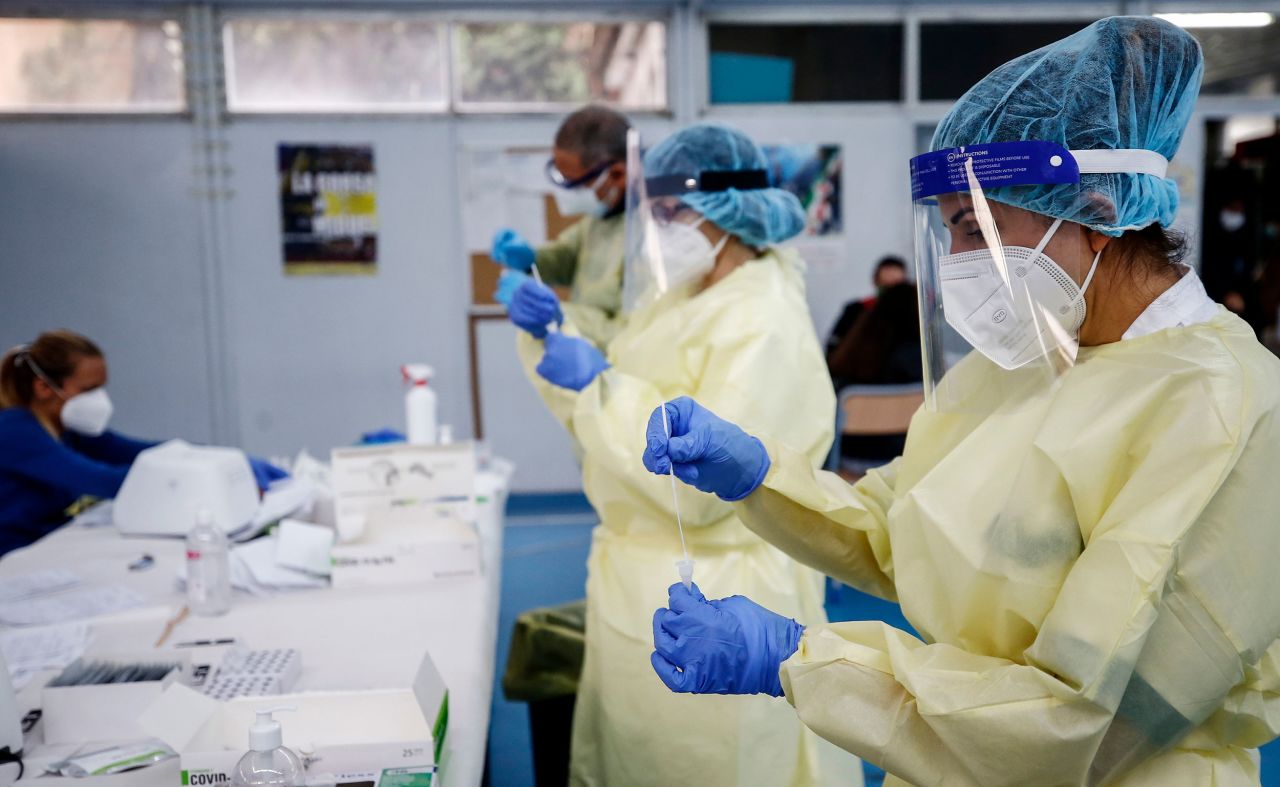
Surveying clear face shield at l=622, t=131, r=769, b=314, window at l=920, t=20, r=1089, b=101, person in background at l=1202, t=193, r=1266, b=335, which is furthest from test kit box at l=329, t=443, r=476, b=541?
person in background at l=1202, t=193, r=1266, b=335

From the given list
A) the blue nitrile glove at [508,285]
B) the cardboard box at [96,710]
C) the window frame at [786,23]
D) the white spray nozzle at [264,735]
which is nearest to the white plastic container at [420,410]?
the blue nitrile glove at [508,285]

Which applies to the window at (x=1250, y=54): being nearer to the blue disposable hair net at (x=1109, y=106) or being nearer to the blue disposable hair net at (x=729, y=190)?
the blue disposable hair net at (x=729, y=190)

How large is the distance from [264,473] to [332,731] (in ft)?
5.81

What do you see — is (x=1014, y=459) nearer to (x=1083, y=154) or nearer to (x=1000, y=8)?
(x=1083, y=154)

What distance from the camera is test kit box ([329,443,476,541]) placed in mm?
2357

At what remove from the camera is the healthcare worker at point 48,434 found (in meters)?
2.80

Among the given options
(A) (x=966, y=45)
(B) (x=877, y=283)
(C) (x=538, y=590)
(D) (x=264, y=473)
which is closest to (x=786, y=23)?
(A) (x=966, y=45)

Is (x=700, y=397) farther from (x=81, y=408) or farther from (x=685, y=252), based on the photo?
(x=81, y=408)

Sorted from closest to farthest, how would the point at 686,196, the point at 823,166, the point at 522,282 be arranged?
the point at 686,196 < the point at 522,282 < the point at 823,166

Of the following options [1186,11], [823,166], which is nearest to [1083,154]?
[823,166]

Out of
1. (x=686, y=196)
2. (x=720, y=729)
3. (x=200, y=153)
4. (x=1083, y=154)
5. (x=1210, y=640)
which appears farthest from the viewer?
(x=200, y=153)

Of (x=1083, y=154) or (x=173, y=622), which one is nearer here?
(x=1083, y=154)

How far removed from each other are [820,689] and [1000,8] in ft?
17.4

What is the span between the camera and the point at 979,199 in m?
1.00
